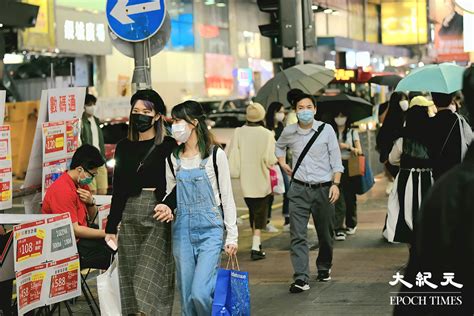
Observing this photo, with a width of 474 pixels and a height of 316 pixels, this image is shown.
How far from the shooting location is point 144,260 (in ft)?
21.5

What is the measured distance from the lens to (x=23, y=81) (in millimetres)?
27594

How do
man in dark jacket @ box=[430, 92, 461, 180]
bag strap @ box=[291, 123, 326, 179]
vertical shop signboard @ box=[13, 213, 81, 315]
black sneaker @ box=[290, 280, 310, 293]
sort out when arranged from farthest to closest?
1. bag strap @ box=[291, 123, 326, 179]
2. black sneaker @ box=[290, 280, 310, 293]
3. man in dark jacket @ box=[430, 92, 461, 180]
4. vertical shop signboard @ box=[13, 213, 81, 315]

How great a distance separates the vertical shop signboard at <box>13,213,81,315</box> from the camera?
6844mm

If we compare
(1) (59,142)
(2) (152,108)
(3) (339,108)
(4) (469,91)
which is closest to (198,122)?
(2) (152,108)

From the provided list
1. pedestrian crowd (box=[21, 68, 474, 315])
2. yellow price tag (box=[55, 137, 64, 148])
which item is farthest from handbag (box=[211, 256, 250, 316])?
yellow price tag (box=[55, 137, 64, 148])

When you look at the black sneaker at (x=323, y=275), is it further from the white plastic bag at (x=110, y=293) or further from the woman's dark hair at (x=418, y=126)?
the white plastic bag at (x=110, y=293)

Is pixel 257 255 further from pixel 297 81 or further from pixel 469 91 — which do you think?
pixel 469 91

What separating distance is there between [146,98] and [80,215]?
144 cm

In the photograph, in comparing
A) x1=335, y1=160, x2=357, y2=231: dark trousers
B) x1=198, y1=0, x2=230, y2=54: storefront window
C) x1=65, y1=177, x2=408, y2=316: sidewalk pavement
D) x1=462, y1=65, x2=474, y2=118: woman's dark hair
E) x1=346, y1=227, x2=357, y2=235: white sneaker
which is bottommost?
x1=65, y1=177, x2=408, y2=316: sidewalk pavement

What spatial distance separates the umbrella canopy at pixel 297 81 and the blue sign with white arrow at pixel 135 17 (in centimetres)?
514

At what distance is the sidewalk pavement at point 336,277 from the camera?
26.7 ft

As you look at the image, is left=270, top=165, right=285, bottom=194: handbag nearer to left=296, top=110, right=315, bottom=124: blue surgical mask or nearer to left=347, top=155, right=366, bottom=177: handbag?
left=347, top=155, right=366, bottom=177: handbag

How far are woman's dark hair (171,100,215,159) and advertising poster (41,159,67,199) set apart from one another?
223 cm

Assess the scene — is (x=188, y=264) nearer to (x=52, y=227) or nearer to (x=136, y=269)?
(x=136, y=269)
